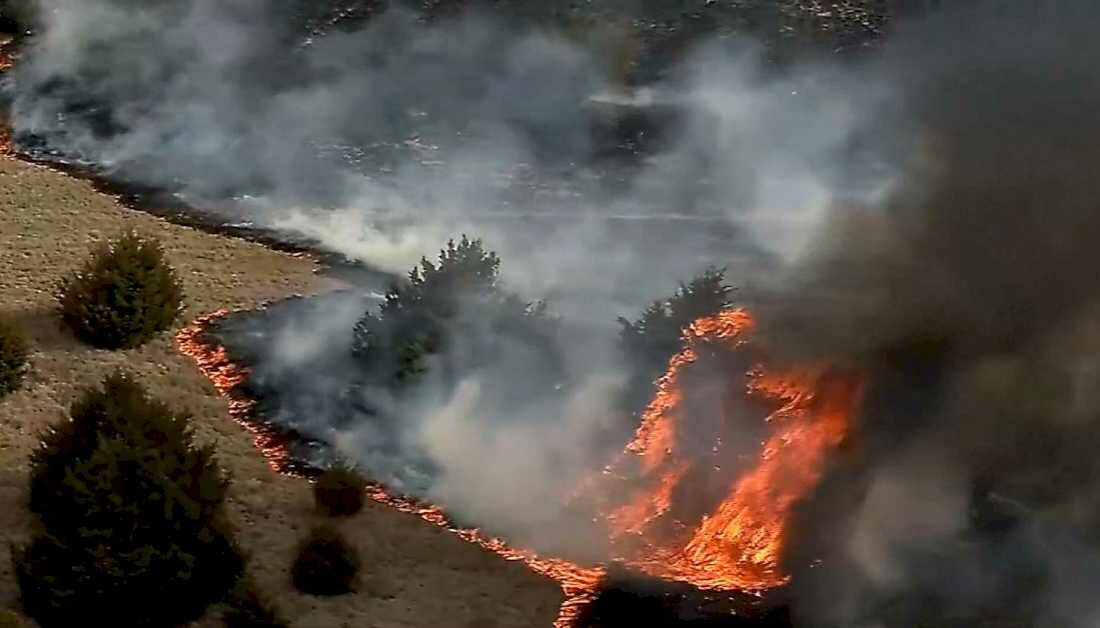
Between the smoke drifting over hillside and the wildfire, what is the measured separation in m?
0.31

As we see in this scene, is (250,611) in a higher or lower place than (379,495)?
A: lower

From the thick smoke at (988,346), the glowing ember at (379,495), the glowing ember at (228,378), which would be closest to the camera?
the thick smoke at (988,346)

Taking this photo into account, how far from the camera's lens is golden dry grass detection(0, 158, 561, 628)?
29.1ft

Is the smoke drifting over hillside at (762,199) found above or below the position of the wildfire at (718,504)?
above

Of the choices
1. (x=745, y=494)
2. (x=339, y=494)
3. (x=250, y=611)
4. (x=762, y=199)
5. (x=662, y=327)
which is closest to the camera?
(x=250, y=611)

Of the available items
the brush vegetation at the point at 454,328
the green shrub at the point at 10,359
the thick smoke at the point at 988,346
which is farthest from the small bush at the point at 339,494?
the thick smoke at the point at 988,346

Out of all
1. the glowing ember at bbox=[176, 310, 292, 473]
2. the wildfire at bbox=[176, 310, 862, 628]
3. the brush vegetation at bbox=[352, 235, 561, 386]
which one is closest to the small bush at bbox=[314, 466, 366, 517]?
the wildfire at bbox=[176, 310, 862, 628]

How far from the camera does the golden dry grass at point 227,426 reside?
8859 millimetres

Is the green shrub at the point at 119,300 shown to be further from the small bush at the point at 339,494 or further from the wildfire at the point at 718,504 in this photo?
the small bush at the point at 339,494

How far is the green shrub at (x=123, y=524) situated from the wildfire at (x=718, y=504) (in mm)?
2246

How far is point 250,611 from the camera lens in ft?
26.3

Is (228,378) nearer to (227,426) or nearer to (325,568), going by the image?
(227,426)

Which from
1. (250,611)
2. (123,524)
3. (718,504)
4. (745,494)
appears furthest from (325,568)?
(745,494)

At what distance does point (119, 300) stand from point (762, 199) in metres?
8.25
